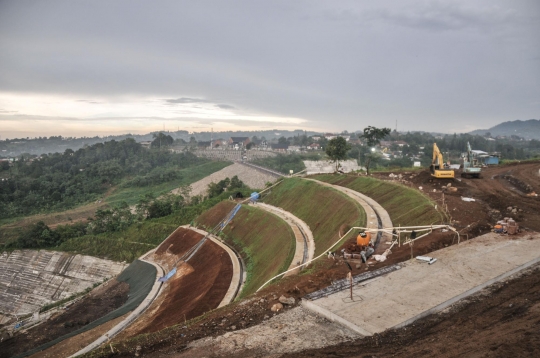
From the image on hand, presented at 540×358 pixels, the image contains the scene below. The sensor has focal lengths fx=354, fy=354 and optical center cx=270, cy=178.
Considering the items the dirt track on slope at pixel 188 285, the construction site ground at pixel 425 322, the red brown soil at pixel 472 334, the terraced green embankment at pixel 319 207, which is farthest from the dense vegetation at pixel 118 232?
the red brown soil at pixel 472 334

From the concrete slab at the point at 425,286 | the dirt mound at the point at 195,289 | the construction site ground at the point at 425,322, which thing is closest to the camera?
the construction site ground at the point at 425,322

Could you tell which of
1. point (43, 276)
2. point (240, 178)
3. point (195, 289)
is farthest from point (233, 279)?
point (240, 178)

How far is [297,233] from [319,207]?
5.11m

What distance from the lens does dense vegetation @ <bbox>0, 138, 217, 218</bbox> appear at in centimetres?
7550

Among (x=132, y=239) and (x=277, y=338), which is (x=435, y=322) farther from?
(x=132, y=239)

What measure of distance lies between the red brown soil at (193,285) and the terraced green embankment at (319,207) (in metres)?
7.85

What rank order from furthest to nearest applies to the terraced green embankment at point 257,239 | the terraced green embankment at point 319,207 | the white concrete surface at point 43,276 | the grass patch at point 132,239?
the grass patch at point 132,239
the white concrete surface at point 43,276
the terraced green embankment at point 319,207
the terraced green embankment at point 257,239

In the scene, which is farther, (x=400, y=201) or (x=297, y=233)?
(x=297, y=233)

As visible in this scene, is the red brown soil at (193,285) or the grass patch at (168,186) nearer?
the red brown soil at (193,285)

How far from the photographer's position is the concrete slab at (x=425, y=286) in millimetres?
12250

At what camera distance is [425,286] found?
46.2 feet

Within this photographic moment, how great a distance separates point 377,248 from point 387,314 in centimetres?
799

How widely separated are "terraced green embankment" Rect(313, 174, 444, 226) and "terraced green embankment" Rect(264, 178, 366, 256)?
8.30 ft

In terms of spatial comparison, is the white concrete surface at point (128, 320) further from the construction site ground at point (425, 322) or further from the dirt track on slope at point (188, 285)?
the construction site ground at point (425, 322)
